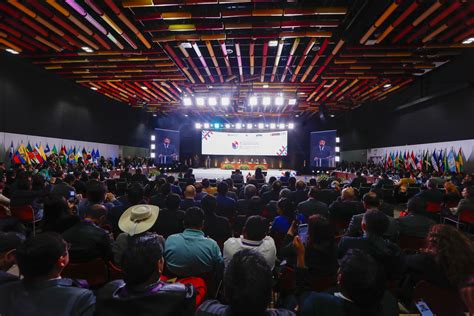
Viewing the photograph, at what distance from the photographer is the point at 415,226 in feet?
11.8

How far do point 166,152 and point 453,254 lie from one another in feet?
72.6

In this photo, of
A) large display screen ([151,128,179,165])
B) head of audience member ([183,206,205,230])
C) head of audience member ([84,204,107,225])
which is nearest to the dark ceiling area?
head of audience member ([84,204,107,225])

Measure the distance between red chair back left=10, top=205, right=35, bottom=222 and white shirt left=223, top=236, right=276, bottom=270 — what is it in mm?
4217

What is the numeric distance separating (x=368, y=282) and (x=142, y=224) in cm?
203

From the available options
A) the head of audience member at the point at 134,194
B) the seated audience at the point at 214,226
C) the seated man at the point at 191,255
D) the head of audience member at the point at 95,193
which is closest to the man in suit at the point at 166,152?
the head of audience member at the point at 134,194

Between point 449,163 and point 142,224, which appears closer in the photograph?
point 142,224

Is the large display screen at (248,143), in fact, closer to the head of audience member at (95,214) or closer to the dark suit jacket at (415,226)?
the dark suit jacket at (415,226)

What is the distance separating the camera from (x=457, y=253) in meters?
1.92

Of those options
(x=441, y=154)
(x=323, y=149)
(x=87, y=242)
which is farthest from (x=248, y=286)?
(x=323, y=149)

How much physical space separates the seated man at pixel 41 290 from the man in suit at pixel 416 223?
12.4 ft


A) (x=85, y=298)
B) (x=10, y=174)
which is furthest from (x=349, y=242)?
(x=10, y=174)

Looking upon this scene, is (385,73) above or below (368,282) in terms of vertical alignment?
above

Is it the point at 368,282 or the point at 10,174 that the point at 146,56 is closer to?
the point at 10,174

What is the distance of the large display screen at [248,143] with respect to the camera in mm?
24094
